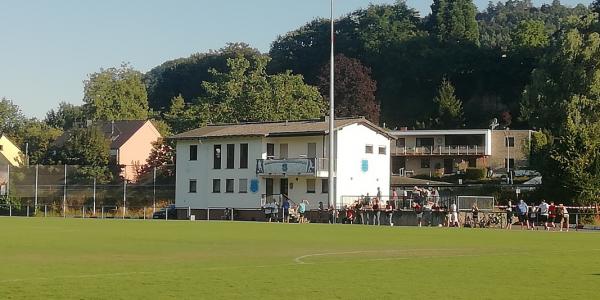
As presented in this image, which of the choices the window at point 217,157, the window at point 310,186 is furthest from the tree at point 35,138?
the window at point 310,186

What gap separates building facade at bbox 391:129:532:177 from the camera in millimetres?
122500

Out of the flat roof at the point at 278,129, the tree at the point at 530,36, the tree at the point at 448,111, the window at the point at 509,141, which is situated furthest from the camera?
the tree at the point at 530,36

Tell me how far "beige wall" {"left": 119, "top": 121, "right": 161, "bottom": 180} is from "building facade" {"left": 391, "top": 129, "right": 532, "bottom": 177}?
1200 inches

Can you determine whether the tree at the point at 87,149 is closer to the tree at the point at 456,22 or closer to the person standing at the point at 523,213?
the person standing at the point at 523,213

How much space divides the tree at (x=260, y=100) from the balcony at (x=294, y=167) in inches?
997

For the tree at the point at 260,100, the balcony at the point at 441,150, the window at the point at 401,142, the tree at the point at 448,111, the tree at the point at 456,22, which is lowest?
the balcony at the point at 441,150

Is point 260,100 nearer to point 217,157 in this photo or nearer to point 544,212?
point 217,157

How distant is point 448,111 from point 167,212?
243 feet


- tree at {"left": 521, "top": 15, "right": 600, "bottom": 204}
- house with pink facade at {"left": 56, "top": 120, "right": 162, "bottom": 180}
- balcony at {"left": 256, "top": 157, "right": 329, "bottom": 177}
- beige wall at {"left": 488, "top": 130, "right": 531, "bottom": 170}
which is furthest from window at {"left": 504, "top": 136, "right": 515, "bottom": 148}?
balcony at {"left": 256, "top": 157, "right": 329, "bottom": 177}

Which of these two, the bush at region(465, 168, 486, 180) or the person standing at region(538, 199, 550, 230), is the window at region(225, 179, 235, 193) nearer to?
the person standing at region(538, 199, 550, 230)

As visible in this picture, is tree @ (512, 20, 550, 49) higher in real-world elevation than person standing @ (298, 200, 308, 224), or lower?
higher

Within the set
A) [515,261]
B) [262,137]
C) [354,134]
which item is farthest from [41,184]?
[515,261]

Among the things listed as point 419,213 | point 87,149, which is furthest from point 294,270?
point 87,149

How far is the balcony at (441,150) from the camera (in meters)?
122
